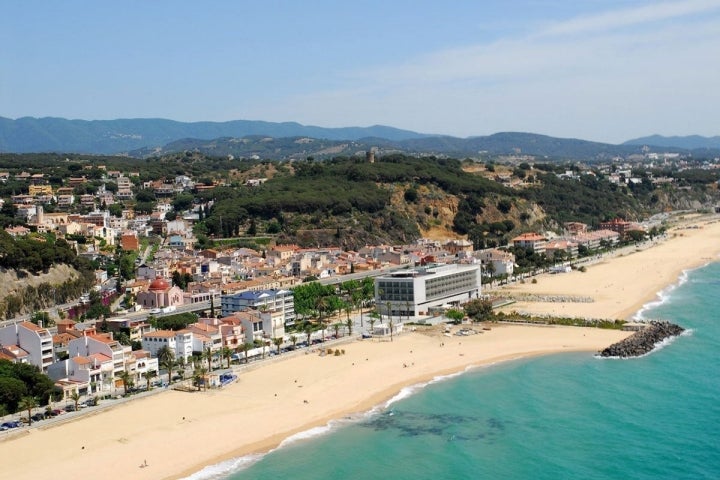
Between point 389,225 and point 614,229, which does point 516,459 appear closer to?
point 389,225

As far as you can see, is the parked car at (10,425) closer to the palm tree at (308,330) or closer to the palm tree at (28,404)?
the palm tree at (28,404)

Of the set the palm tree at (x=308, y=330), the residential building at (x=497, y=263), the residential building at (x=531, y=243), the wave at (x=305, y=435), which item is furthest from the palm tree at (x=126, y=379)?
the residential building at (x=531, y=243)

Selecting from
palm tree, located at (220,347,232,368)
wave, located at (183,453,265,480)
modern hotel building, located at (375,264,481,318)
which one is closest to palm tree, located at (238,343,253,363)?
palm tree, located at (220,347,232,368)

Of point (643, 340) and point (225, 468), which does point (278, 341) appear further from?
point (643, 340)

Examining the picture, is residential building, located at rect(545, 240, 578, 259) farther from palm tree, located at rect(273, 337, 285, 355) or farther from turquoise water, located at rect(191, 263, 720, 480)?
palm tree, located at rect(273, 337, 285, 355)

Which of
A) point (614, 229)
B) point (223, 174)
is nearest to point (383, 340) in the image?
point (614, 229)

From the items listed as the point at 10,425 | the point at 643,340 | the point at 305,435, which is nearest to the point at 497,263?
the point at 643,340
